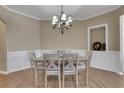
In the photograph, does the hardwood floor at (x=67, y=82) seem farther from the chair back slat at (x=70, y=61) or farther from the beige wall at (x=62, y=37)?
A: the beige wall at (x=62, y=37)

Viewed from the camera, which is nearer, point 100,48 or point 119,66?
point 119,66

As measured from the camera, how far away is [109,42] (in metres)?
6.14

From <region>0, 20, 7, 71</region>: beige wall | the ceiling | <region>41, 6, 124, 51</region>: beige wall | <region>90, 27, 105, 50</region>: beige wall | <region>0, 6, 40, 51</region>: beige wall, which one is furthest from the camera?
<region>41, 6, 124, 51</region>: beige wall

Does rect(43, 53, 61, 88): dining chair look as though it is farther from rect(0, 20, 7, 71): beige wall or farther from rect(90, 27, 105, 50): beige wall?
rect(90, 27, 105, 50): beige wall

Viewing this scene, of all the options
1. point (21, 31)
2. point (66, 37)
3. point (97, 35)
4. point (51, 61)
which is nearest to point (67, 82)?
point (51, 61)

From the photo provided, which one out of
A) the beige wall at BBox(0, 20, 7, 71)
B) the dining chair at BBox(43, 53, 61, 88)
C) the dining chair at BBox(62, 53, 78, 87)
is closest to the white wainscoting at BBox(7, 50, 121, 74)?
the beige wall at BBox(0, 20, 7, 71)

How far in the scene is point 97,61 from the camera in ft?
22.5

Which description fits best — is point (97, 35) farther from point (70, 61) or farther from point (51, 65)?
point (51, 65)

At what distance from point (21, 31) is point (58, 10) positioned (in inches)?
73.9

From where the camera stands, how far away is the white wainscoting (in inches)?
223

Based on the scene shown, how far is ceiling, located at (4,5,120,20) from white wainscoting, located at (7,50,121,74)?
1.75 metres
